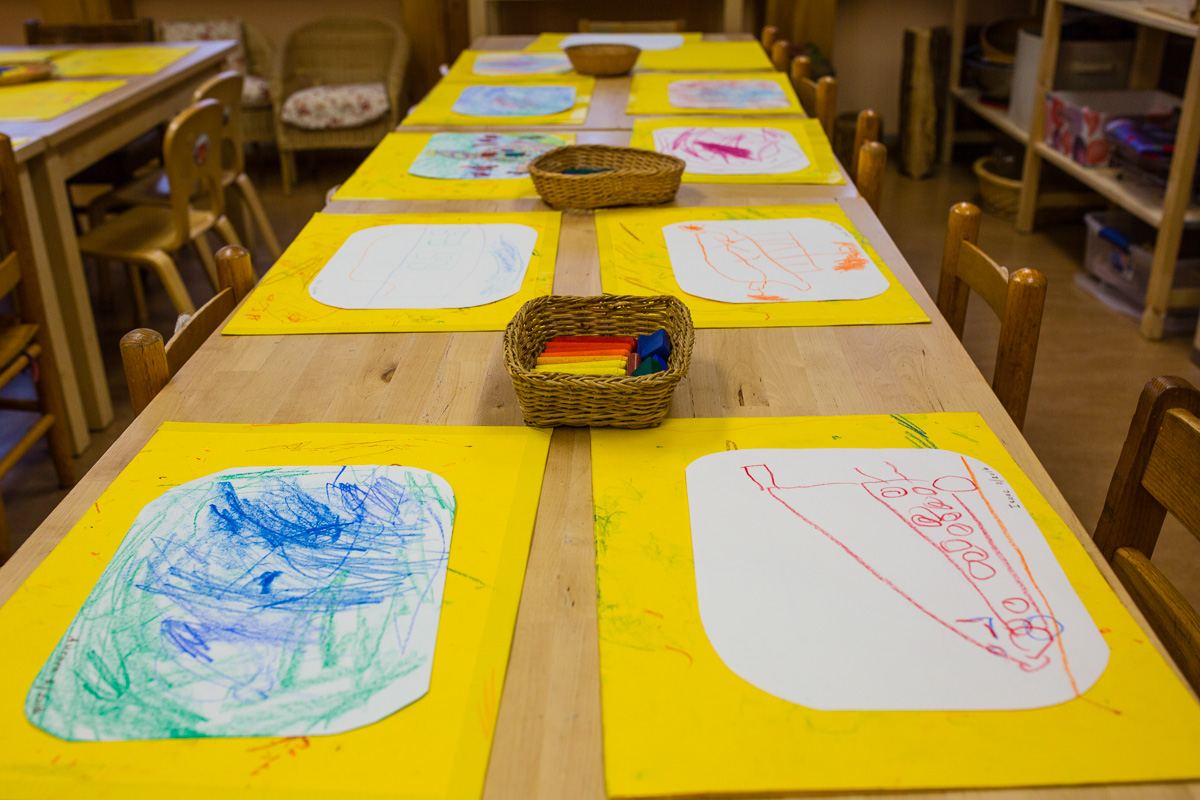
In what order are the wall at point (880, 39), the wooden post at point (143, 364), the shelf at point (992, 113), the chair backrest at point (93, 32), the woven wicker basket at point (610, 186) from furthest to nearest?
the wall at point (880, 39), the shelf at point (992, 113), the chair backrest at point (93, 32), the woven wicker basket at point (610, 186), the wooden post at point (143, 364)

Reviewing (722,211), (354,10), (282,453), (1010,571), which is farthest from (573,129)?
(354,10)

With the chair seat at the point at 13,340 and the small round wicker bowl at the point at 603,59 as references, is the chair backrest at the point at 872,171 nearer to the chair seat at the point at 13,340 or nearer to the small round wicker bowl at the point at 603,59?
the small round wicker bowl at the point at 603,59

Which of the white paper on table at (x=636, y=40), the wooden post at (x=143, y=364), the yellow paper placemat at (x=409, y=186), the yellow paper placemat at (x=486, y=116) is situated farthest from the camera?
the white paper on table at (x=636, y=40)

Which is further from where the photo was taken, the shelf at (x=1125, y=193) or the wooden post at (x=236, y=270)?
the shelf at (x=1125, y=193)

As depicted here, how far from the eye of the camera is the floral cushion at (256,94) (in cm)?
436

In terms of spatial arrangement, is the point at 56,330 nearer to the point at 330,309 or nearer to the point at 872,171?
the point at 330,309

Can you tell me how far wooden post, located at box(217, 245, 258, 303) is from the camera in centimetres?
137

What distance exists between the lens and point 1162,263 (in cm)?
276

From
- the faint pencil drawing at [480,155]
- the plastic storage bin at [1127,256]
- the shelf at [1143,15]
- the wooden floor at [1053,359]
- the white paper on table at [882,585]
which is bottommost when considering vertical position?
the wooden floor at [1053,359]

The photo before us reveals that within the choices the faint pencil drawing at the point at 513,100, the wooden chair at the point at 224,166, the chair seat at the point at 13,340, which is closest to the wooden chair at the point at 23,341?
the chair seat at the point at 13,340

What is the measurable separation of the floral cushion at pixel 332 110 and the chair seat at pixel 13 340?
234 cm

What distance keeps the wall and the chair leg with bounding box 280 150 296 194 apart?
2605 mm

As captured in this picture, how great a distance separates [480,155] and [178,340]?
968 mm

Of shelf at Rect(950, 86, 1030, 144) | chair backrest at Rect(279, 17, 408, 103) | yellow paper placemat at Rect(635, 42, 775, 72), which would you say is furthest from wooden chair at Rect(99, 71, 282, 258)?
shelf at Rect(950, 86, 1030, 144)
